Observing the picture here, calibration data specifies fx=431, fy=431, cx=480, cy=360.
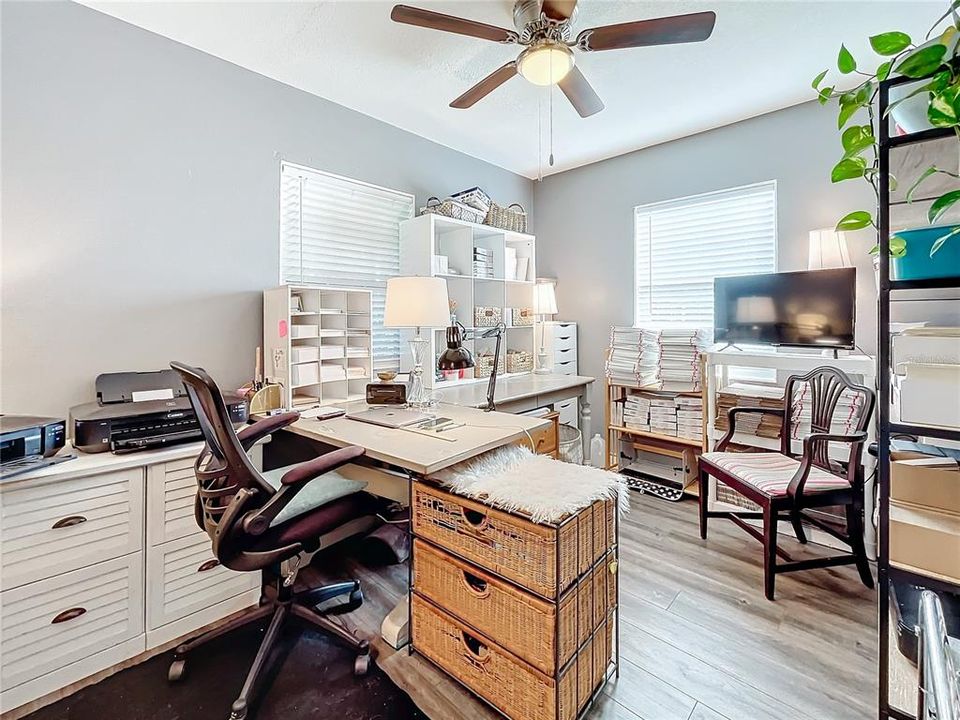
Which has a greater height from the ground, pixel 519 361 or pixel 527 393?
pixel 519 361

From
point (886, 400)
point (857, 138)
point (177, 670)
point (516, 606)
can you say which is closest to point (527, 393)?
point (516, 606)

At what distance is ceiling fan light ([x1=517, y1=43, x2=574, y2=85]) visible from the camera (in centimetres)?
178

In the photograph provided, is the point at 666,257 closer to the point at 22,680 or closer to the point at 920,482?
the point at 920,482

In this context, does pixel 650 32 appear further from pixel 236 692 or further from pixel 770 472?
pixel 236 692

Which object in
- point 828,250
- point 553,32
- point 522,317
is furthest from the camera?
point 522,317

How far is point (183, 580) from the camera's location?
5.59 ft

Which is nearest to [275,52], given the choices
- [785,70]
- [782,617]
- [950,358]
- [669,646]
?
[785,70]

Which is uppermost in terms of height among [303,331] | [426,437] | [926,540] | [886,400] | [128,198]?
[128,198]

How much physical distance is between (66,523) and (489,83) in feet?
7.91

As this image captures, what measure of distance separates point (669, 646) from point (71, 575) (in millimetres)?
2151

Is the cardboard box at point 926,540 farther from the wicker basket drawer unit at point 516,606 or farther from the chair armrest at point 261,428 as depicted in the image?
the chair armrest at point 261,428

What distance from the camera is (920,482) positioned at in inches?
41.8

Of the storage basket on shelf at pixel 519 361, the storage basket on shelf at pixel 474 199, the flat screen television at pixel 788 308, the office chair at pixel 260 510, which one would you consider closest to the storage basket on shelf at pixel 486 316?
the storage basket on shelf at pixel 519 361

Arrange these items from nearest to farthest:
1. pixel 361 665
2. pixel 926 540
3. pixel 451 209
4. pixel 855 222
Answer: pixel 926 540 → pixel 855 222 → pixel 361 665 → pixel 451 209
